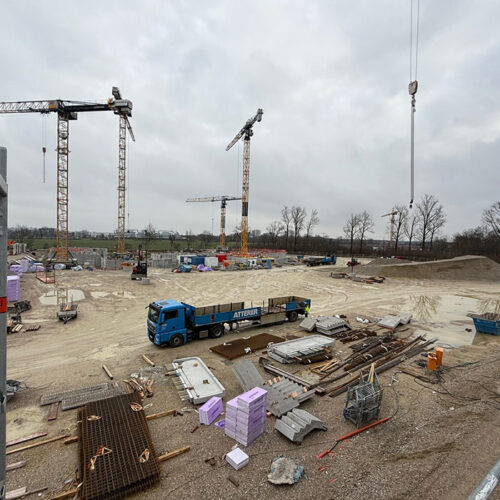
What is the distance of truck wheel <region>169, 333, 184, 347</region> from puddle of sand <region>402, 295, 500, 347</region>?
44.1 feet

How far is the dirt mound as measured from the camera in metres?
39.8

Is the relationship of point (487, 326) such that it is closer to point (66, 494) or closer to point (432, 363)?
point (432, 363)

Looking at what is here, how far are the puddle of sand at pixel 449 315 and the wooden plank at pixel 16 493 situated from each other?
1713 centimetres

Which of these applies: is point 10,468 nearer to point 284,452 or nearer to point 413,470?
point 284,452

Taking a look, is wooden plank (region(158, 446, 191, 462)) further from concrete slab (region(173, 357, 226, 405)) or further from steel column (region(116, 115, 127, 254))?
steel column (region(116, 115, 127, 254))

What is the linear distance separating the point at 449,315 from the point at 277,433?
763 inches

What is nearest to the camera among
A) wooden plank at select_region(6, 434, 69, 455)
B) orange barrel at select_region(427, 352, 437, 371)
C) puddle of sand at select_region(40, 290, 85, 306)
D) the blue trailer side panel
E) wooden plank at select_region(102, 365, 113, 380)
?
wooden plank at select_region(6, 434, 69, 455)

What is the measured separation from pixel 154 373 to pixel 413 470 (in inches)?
337

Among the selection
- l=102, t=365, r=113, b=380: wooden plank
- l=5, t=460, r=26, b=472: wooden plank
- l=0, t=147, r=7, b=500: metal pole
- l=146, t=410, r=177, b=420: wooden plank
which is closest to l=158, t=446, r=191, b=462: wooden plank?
l=146, t=410, r=177, b=420: wooden plank

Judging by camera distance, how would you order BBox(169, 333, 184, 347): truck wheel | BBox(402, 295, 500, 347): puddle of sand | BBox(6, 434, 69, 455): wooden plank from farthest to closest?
BBox(402, 295, 500, 347): puddle of sand < BBox(169, 333, 184, 347): truck wheel < BBox(6, 434, 69, 455): wooden plank

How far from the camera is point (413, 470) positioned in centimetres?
605

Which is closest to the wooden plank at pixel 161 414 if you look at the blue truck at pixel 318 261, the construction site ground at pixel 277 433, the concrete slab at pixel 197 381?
the construction site ground at pixel 277 433

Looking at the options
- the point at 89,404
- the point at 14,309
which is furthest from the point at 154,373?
the point at 14,309

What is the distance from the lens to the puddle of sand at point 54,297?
21.8m
